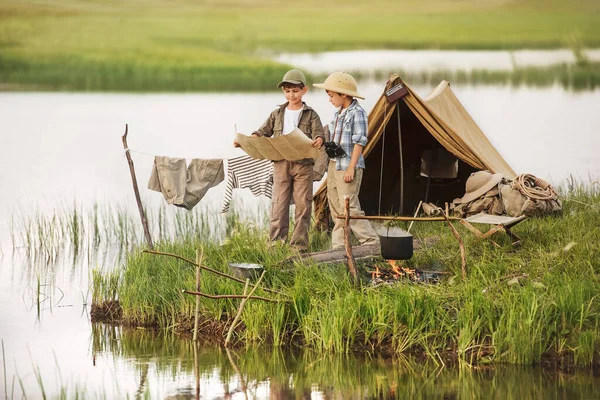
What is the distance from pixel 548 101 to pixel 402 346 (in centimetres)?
2398

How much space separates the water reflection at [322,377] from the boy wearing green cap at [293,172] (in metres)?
1.81

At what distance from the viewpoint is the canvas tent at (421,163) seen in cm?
1181

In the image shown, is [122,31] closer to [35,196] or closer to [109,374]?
[35,196]

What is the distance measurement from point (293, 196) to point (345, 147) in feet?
2.30

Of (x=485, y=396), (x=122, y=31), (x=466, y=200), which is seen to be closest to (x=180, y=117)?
(x=122, y=31)

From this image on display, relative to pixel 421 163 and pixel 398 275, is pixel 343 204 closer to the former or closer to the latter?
pixel 398 275

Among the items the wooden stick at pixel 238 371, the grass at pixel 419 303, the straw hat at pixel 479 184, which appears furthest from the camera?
the straw hat at pixel 479 184

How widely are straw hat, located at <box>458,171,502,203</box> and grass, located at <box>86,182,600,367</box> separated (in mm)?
1294

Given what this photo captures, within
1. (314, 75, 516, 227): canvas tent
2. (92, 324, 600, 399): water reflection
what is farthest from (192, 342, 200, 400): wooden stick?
(314, 75, 516, 227): canvas tent

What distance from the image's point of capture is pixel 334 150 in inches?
385

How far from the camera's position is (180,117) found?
94.2 feet

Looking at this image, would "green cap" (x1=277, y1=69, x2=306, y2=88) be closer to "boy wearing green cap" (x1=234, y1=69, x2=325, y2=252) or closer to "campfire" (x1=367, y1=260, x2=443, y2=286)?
"boy wearing green cap" (x1=234, y1=69, x2=325, y2=252)

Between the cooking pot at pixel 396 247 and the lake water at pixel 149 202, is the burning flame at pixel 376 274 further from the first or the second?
the lake water at pixel 149 202

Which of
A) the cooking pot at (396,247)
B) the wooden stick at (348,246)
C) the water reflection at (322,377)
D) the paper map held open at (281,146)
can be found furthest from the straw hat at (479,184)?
the water reflection at (322,377)
